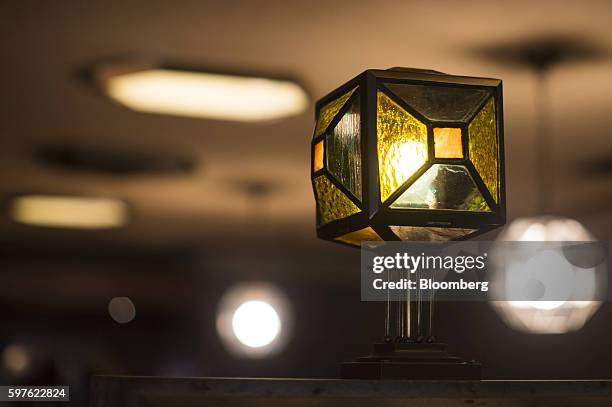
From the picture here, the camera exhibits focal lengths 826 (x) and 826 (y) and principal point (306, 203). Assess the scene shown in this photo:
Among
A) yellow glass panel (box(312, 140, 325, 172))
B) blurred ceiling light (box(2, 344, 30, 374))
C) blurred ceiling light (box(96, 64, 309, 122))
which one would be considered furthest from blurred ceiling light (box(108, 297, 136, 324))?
yellow glass panel (box(312, 140, 325, 172))

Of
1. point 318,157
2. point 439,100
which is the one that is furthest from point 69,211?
point 439,100

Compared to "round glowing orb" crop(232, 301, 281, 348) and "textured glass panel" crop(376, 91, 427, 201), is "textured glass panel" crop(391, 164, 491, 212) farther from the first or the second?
"round glowing orb" crop(232, 301, 281, 348)

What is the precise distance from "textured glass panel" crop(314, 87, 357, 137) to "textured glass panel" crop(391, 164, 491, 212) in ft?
0.64

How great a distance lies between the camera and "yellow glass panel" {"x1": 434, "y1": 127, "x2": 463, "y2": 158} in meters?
1.31

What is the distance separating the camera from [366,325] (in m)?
8.53

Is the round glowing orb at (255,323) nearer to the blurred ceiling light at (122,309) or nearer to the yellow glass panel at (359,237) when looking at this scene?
the blurred ceiling light at (122,309)

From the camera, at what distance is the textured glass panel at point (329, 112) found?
139 cm

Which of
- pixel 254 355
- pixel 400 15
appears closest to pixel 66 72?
pixel 400 15

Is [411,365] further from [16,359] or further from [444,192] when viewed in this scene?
[16,359]

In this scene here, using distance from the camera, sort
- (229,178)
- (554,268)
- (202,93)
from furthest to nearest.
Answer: (554,268), (229,178), (202,93)

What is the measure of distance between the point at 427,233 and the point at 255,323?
6115mm

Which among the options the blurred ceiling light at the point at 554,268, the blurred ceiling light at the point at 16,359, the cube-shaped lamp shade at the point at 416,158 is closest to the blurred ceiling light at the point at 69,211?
the blurred ceiling light at the point at 16,359

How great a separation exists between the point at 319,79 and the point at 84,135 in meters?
1.15

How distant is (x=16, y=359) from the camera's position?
7301 mm
